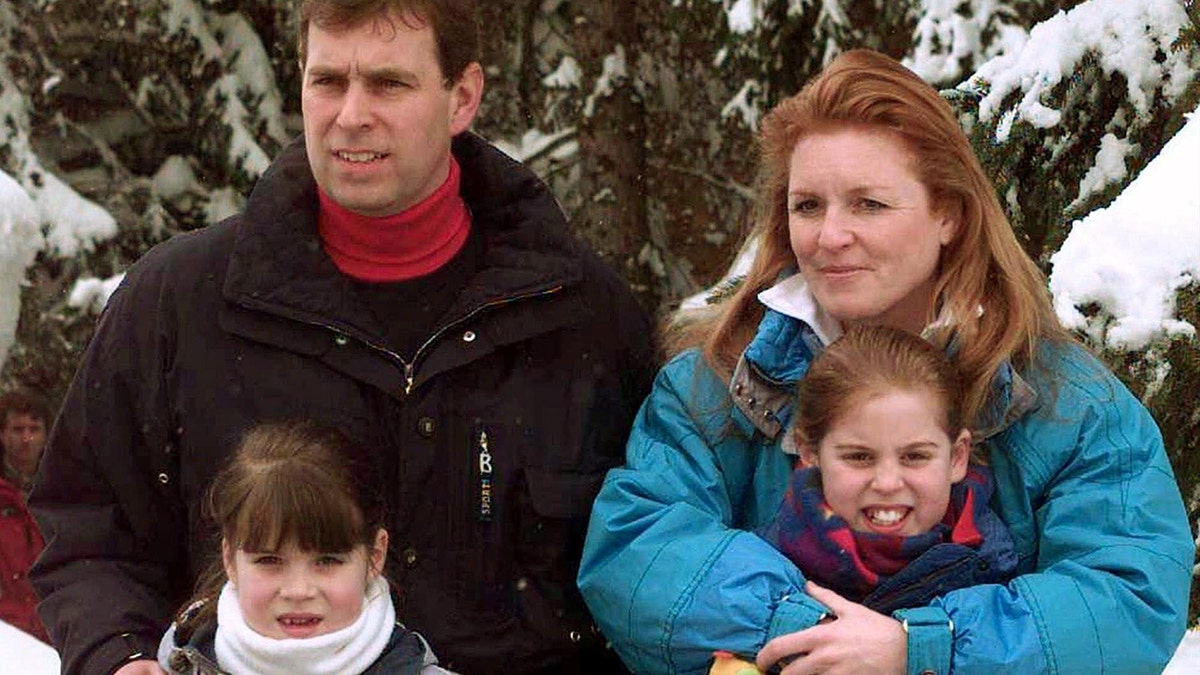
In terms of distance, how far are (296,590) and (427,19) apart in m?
1.21

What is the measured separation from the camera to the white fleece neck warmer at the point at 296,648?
2977 mm

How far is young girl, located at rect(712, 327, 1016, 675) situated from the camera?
3.08m

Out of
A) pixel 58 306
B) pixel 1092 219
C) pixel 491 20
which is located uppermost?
pixel 491 20

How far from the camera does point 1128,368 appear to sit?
3.82 m

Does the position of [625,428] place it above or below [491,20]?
below

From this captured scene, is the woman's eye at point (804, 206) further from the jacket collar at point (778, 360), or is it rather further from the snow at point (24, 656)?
the snow at point (24, 656)

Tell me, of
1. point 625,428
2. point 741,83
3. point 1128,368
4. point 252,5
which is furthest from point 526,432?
point 252,5

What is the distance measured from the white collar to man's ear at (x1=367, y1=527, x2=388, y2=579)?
0.88m

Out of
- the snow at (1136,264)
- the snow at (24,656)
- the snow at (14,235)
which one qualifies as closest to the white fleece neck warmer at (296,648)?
the snow at (1136,264)

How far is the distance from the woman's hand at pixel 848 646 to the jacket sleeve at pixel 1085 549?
0.11 metres

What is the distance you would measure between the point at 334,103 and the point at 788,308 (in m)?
0.99

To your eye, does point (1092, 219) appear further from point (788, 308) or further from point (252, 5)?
point (252, 5)

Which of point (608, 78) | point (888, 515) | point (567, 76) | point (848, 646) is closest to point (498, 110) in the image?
point (567, 76)

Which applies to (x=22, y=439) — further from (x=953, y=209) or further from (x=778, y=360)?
(x=953, y=209)
